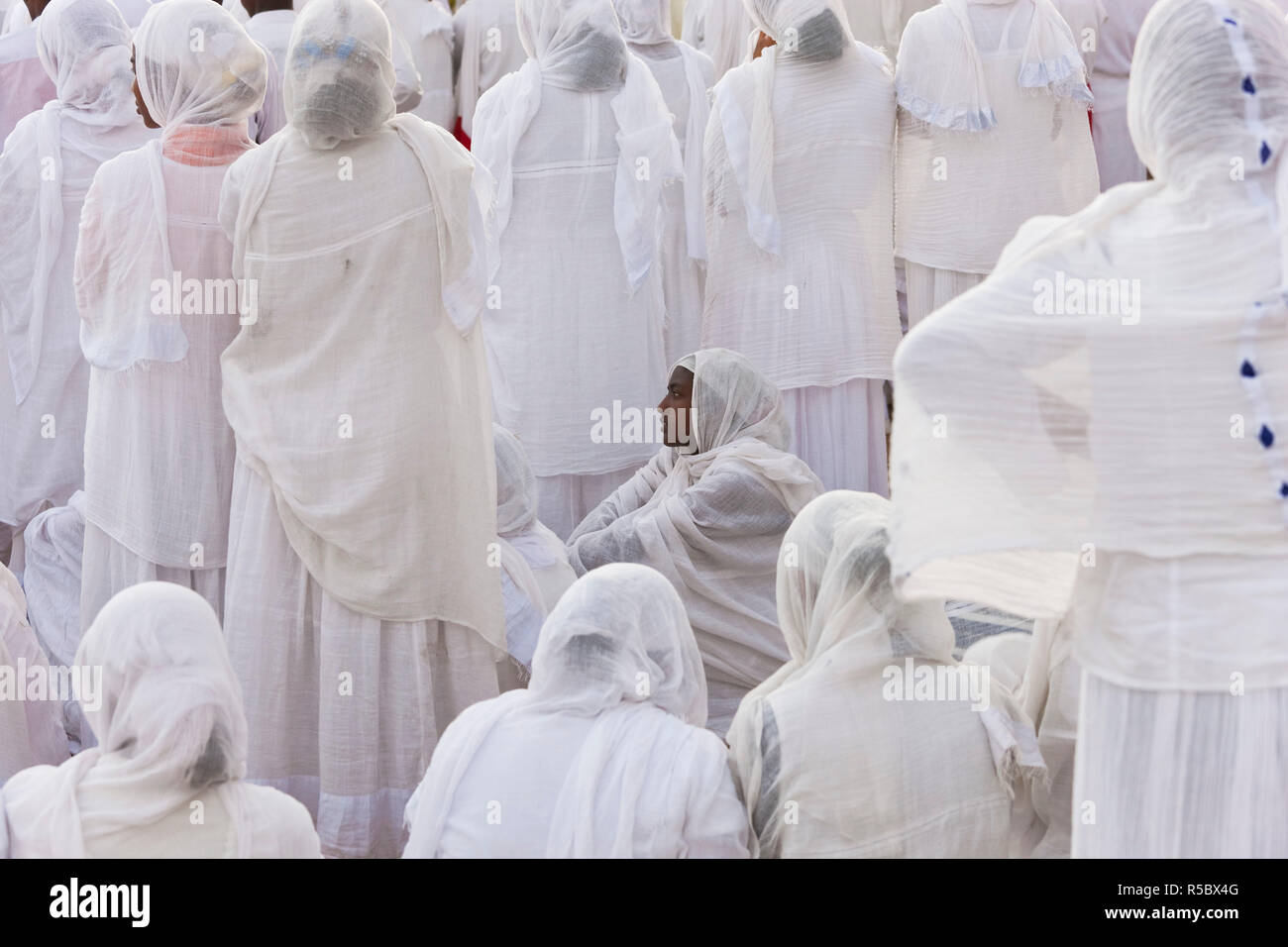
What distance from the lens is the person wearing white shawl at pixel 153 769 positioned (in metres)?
2.95

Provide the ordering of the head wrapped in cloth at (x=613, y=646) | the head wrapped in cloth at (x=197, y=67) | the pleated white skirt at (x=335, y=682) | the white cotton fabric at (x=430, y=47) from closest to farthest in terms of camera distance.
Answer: the head wrapped in cloth at (x=613, y=646) < the pleated white skirt at (x=335, y=682) < the head wrapped in cloth at (x=197, y=67) < the white cotton fabric at (x=430, y=47)

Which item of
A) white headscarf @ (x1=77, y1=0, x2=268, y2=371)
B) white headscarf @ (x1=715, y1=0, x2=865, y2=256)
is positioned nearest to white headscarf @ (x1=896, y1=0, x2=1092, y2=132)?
white headscarf @ (x1=715, y1=0, x2=865, y2=256)

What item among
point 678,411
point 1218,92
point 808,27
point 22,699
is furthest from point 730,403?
point 1218,92

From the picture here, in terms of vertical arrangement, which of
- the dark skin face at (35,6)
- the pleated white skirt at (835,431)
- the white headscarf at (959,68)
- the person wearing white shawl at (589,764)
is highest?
the dark skin face at (35,6)

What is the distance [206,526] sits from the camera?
4586mm

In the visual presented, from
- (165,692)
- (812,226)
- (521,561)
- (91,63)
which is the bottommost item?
(165,692)

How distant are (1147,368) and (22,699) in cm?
262

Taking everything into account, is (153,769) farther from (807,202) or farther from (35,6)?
(35,6)

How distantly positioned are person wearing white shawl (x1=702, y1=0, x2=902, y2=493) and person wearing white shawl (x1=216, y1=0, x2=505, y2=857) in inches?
56.4

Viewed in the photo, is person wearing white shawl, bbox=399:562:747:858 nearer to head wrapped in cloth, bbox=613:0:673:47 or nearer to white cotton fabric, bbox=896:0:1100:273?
white cotton fabric, bbox=896:0:1100:273

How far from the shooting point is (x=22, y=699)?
4.19 m

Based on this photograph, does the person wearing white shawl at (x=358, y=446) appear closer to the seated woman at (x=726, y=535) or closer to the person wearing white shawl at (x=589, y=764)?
the seated woman at (x=726, y=535)

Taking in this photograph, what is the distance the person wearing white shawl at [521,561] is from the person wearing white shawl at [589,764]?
1.33m

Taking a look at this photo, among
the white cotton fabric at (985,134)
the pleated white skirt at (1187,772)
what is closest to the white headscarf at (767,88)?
the white cotton fabric at (985,134)
